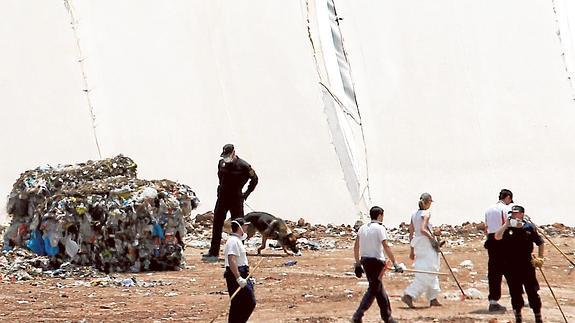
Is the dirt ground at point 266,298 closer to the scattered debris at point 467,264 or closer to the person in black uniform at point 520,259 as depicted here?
the scattered debris at point 467,264

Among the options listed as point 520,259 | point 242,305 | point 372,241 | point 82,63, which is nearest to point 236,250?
point 242,305

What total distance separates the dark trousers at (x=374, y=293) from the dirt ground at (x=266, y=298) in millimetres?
450

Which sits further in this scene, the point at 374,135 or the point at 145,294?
the point at 374,135

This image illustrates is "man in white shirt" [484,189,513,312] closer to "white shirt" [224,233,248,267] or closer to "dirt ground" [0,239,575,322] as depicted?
"dirt ground" [0,239,575,322]

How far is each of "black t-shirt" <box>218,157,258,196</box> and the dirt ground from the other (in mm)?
941

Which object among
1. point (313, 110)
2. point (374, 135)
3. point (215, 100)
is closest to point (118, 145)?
point (215, 100)

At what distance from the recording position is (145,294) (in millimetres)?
9242

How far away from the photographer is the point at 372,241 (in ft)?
23.7

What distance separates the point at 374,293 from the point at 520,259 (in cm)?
118

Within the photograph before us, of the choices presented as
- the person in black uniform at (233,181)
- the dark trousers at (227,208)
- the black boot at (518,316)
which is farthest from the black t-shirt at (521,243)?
the dark trousers at (227,208)

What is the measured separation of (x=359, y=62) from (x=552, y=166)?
4.96m

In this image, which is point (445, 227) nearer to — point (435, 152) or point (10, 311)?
point (435, 152)

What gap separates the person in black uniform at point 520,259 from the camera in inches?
287

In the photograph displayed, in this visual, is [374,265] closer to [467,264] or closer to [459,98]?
[467,264]
